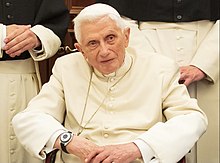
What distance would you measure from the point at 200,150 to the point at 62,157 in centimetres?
75

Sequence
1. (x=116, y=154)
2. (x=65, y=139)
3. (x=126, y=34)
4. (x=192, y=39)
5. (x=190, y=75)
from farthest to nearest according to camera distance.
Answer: (x=192, y=39), (x=190, y=75), (x=126, y=34), (x=65, y=139), (x=116, y=154)

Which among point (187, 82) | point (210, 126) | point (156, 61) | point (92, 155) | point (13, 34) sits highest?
point (13, 34)

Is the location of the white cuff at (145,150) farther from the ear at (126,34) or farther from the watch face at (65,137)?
the ear at (126,34)

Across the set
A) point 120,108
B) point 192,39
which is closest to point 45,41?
point 120,108

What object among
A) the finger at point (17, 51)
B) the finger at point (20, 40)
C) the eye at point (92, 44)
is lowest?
the finger at point (17, 51)

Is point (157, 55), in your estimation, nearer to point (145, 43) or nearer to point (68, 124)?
point (145, 43)

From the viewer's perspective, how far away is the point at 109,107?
263cm

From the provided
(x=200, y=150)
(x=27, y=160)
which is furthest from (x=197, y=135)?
(x=27, y=160)

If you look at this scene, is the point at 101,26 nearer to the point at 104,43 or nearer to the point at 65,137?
the point at 104,43

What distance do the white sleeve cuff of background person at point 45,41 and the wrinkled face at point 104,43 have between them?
39cm

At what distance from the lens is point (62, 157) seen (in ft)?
8.59

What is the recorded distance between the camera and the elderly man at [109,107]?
2410 millimetres

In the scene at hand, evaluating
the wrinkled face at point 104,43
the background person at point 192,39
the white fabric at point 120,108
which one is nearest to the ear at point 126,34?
the wrinkled face at point 104,43

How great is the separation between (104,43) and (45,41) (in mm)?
535
